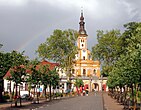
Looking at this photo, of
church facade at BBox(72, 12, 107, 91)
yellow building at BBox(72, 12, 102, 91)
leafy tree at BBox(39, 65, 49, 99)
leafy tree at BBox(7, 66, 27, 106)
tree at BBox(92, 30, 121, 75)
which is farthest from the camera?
yellow building at BBox(72, 12, 102, 91)

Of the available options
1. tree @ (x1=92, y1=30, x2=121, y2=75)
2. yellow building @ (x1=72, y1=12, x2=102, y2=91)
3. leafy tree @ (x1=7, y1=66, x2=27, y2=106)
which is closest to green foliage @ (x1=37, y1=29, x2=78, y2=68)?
tree @ (x1=92, y1=30, x2=121, y2=75)

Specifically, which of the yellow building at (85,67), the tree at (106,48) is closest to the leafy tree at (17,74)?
the tree at (106,48)

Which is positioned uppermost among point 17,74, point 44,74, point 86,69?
point 86,69

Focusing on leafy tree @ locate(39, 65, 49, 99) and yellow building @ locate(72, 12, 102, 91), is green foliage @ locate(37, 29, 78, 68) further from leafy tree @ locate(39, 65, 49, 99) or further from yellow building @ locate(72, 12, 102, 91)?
yellow building @ locate(72, 12, 102, 91)

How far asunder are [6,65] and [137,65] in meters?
29.2

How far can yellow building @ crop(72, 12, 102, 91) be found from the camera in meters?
148

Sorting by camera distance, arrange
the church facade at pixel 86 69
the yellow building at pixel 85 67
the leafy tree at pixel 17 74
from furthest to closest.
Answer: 1. the yellow building at pixel 85 67
2. the church facade at pixel 86 69
3. the leafy tree at pixel 17 74

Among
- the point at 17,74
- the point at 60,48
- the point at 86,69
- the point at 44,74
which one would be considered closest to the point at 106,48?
the point at 60,48

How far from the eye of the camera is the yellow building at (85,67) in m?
148

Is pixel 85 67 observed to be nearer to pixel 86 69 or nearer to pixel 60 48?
pixel 86 69

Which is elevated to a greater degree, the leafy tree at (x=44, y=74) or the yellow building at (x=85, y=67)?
the yellow building at (x=85, y=67)

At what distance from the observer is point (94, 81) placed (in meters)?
149

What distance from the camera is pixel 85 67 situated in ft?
534

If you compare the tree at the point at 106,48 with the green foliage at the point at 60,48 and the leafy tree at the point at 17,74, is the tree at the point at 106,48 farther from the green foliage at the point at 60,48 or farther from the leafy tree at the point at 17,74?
the leafy tree at the point at 17,74
